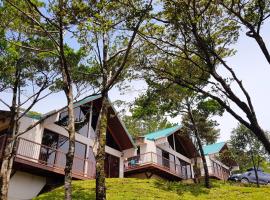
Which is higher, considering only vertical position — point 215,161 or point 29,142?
point 215,161

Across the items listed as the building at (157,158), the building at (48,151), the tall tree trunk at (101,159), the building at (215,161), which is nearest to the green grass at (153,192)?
the building at (48,151)

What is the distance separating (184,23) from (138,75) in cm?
464

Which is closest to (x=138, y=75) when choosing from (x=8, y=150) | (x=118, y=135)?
(x=8, y=150)

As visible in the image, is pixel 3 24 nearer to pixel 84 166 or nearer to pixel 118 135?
pixel 84 166

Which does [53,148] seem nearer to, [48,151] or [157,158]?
[48,151]

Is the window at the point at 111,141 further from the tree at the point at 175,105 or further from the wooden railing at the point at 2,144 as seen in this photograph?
the wooden railing at the point at 2,144

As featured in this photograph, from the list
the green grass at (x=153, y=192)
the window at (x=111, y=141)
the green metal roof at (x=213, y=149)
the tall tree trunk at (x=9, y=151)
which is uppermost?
the green metal roof at (x=213, y=149)

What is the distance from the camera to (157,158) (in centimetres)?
3031

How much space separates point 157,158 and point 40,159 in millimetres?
13819

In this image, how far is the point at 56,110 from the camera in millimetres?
19203

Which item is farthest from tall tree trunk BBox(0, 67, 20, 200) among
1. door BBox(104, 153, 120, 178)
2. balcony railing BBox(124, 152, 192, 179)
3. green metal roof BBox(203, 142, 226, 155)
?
green metal roof BBox(203, 142, 226, 155)

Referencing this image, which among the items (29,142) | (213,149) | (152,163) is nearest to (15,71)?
(29,142)

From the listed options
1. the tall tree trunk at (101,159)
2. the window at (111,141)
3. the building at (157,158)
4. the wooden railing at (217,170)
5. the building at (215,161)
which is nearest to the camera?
the tall tree trunk at (101,159)

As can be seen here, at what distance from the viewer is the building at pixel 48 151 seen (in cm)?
1844
